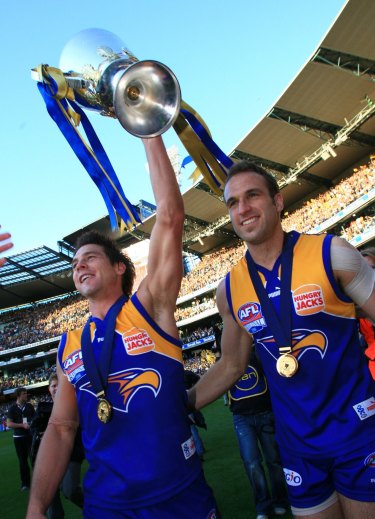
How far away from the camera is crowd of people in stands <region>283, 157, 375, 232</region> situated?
24.6m

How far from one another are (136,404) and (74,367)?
444 mm

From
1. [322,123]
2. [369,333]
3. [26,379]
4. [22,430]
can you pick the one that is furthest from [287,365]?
[26,379]

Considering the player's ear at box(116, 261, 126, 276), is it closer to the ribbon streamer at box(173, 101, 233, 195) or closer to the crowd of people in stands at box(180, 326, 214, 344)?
the ribbon streamer at box(173, 101, 233, 195)

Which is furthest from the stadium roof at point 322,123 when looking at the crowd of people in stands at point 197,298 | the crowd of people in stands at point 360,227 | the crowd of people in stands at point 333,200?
the crowd of people in stands at point 360,227

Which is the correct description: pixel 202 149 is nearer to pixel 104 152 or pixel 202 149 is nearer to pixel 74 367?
pixel 104 152

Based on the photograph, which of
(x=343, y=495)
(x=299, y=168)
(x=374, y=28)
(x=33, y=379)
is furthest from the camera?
(x=33, y=379)

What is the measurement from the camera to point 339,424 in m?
2.07

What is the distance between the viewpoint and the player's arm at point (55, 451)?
6.89 ft

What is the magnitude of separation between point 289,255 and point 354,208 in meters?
23.7

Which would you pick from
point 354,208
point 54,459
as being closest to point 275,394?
point 54,459

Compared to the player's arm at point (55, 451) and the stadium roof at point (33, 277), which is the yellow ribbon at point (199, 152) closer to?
the player's arm at point (55, 451)

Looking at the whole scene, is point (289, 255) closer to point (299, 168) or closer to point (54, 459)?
point (54, 459)

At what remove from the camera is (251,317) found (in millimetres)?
2396

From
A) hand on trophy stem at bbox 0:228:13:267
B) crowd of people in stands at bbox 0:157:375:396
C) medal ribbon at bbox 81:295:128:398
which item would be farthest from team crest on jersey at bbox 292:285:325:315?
crowd of people in stands at bbox 0:157:375:396
